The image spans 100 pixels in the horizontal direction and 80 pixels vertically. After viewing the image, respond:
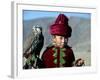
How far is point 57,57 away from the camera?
1762mm

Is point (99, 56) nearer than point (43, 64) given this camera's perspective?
No

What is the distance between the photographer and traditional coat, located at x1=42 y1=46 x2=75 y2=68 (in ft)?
5.69

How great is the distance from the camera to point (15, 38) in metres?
1.62

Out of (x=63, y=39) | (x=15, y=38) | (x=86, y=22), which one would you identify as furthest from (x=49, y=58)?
(x=86, y=22)

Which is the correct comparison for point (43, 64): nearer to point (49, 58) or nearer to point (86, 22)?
point (49, 58)

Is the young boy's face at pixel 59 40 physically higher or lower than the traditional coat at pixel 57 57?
higher

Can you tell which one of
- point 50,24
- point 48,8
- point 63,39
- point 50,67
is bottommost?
point 50,67

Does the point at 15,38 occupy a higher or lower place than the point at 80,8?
lower

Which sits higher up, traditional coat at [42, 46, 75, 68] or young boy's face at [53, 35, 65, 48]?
young boy's face at [53, 35, 65, 48]

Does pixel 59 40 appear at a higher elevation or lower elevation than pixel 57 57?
higher

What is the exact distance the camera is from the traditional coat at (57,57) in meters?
1.73
